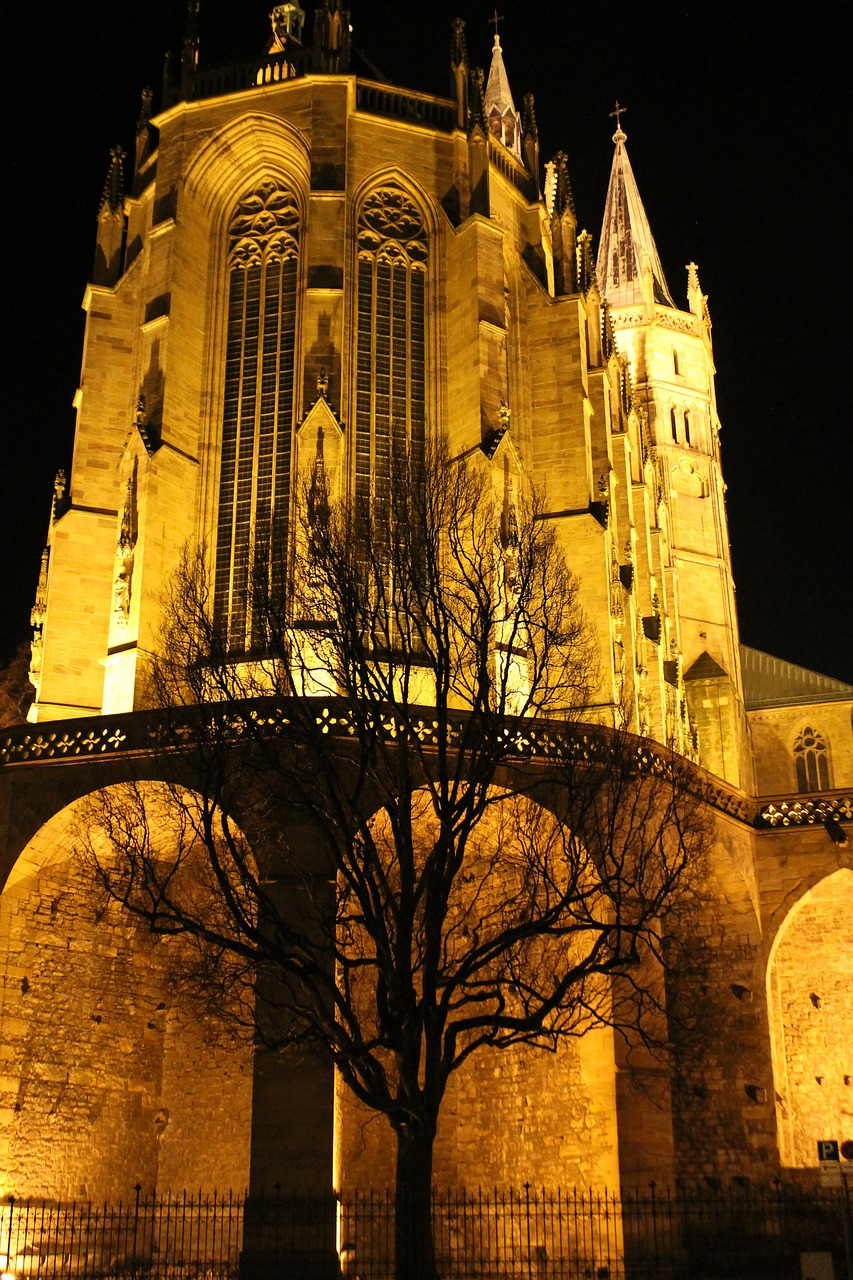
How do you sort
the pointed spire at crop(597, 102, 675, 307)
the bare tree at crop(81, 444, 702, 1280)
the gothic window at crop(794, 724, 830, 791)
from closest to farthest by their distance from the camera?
the bare tree at crop(81, 444, 702, 1280) < the gothic window at crop(794, 724, 830, 791) < the pointed spire at crop(597, 102, 675, 307)

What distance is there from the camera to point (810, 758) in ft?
159

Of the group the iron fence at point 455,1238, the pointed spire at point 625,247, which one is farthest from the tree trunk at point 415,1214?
the pointed spire at point 625,247

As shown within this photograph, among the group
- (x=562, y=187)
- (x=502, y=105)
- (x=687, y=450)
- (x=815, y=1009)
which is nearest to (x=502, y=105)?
(x=502, y=105)

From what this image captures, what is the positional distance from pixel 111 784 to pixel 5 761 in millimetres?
1779

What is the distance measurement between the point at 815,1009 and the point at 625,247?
131ft

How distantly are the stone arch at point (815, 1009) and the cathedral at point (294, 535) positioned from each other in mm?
49

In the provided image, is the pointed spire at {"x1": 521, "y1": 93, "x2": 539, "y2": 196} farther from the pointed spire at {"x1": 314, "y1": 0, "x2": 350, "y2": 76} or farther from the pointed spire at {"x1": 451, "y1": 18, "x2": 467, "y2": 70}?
the pointed spire at {"x1": 314, "y1": 0, "x2": 350, "y2": 76}

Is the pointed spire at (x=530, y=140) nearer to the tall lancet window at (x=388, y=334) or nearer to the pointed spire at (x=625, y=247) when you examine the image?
the tall lancet window at (x=388, y=334)

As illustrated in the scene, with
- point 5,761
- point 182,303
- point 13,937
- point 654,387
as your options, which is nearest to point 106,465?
point 182,303

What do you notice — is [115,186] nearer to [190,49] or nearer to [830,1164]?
[190,49]

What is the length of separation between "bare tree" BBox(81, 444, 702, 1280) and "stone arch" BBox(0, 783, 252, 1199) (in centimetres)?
87

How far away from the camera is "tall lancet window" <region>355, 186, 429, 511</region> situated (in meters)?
26.9

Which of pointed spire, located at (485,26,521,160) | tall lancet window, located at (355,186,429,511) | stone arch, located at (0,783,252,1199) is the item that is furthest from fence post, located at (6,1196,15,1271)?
pointed spire, located at (485,26,521,160)

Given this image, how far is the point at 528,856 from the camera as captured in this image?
1672cm
